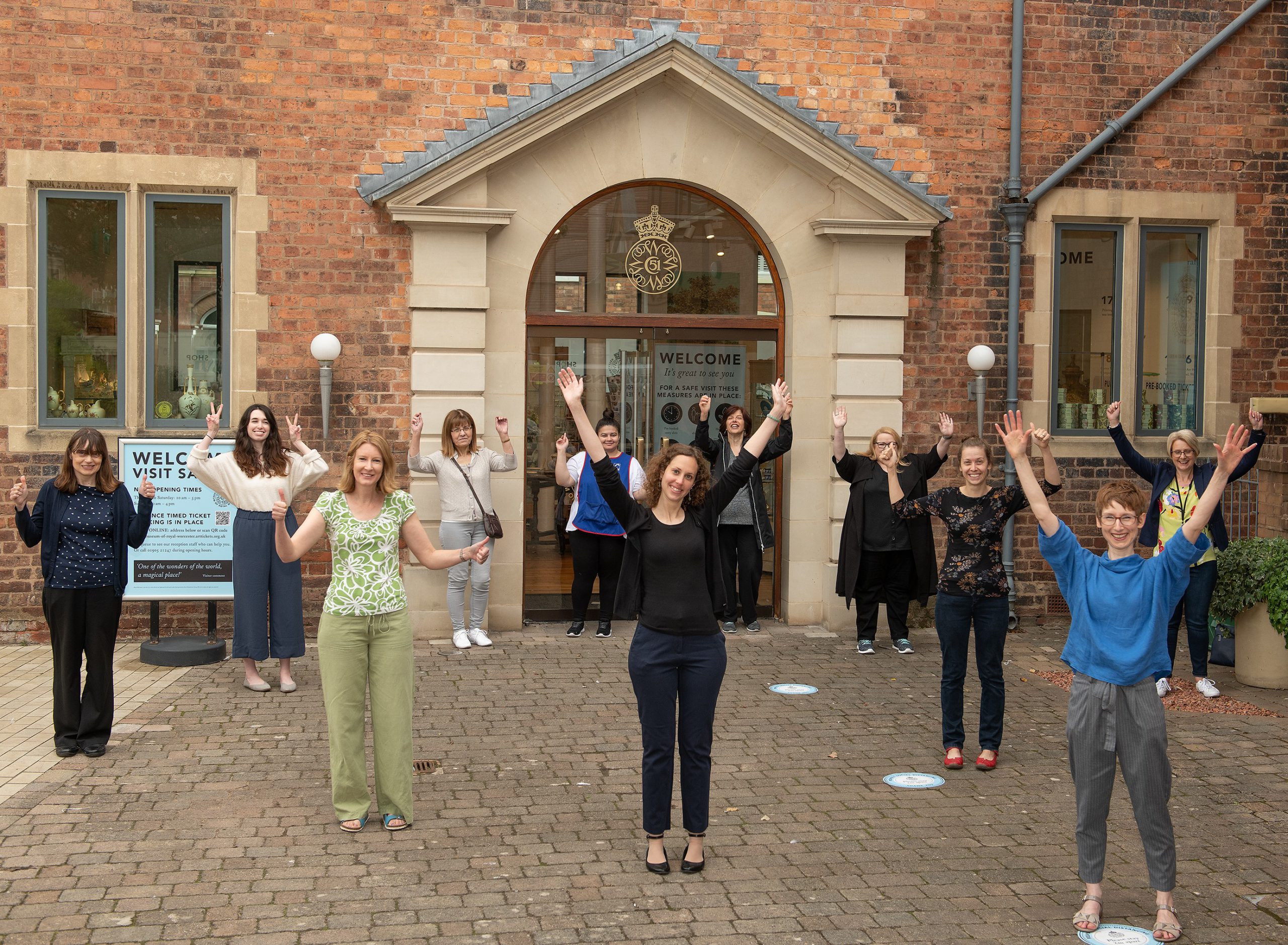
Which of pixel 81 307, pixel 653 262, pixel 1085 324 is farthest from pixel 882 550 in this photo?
pixel 81 307

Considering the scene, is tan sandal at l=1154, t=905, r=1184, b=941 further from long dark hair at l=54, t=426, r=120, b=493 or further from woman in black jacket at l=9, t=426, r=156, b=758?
long dark hair at l=54, t=426, r=120, b=493

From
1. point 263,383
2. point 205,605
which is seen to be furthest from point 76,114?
point 205,605

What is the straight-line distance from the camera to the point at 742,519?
1066 cm

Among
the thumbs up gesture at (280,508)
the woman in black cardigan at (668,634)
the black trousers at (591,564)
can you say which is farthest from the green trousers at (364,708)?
the black trousers at (591,564)

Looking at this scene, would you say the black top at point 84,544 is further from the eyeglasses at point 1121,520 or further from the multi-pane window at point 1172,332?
the multi-pane window at point 1172,332

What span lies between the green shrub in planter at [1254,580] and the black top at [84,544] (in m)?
7.47

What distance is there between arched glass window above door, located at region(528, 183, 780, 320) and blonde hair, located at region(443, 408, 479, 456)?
55.5 inches

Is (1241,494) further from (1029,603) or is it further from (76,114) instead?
(76,114)

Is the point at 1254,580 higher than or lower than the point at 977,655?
higher

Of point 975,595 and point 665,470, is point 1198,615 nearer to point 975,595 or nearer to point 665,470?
point 975,595

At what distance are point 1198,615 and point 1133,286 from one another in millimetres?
4061

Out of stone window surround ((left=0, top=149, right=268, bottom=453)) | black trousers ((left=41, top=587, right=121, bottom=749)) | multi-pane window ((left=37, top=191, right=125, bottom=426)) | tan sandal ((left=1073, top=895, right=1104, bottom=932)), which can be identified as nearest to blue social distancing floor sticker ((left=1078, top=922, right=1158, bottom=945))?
tan sandal ((left=1073, top=895, right=1104, bottom=932))

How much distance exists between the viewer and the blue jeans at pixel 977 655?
7016 mm

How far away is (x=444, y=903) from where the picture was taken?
5.08 metres
